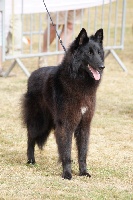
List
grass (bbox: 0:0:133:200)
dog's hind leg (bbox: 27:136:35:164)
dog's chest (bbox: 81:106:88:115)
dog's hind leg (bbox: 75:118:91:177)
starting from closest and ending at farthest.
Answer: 1. grass (bbox: 0:0:133:200)
2. dog's chest (bbox: 81:106:88:115)
3. dog's hind leg (bbox: 75:118:91:177)
4. dog's hind leg (bbox: 27:136:35:164)

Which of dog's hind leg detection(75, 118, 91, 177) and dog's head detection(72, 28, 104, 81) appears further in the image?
dog's hind leg detection(75, 118, 91, 177)

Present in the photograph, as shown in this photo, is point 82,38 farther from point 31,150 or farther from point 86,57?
point 31,150

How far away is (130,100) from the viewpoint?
9430 millimetres

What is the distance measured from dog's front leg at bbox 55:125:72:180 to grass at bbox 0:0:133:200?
93mm

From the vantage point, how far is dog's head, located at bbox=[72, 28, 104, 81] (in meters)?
5.46

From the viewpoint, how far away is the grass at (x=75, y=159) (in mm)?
5238

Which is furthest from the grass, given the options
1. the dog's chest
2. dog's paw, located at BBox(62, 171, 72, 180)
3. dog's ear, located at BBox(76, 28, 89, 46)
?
dog's ear, located at BBox(76, 28, 89, 46)

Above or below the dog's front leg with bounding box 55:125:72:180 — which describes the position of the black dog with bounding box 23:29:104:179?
above

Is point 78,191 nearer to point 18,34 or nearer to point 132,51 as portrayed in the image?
point 18,34

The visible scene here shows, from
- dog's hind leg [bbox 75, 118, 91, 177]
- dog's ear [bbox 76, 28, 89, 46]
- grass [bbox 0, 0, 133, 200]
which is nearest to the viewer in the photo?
grass [bbox 0, 0, 133, 200]

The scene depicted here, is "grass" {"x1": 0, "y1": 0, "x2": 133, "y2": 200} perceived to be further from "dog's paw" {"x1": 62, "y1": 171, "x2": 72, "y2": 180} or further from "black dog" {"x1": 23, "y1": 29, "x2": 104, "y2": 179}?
"black dog" {"x1": 23, "y1": 29, "x2": 104, "y2": 179}

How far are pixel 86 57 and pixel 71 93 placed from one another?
33 centimetres

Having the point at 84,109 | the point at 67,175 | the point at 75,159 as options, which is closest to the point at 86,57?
the point at 84,109

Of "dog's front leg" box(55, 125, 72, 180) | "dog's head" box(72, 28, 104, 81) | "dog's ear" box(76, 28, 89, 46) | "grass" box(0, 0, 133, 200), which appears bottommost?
"grass" box(0, 0, 133, 200)
